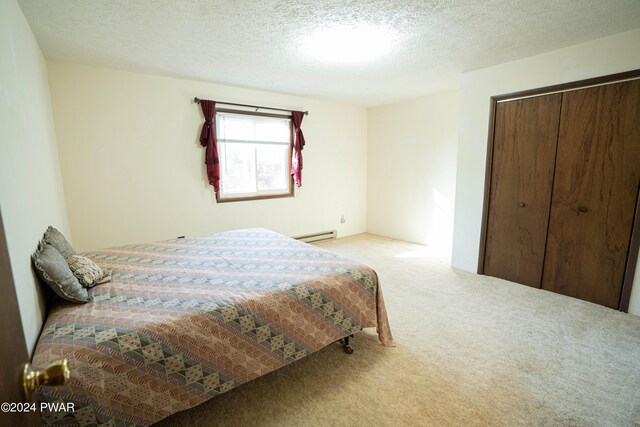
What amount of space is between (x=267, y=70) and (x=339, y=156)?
223cm

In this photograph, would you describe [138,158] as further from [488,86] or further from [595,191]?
[595,191]

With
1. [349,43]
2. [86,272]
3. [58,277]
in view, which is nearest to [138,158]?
[86,272]

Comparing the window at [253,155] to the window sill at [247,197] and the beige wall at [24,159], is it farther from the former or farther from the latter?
the beige wall at [24,159]

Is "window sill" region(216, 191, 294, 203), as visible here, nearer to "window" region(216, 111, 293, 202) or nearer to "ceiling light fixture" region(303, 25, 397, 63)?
"window" region(216, 111, 293, 202)

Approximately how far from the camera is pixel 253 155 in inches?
168

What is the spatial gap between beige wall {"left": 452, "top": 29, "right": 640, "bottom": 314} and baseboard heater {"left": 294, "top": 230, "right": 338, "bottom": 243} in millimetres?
2178

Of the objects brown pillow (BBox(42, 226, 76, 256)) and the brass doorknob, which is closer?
the brass doorknob

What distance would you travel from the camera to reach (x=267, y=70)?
3264 millimetres

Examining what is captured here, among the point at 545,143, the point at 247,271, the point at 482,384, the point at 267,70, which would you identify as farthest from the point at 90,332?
the point at 545,143

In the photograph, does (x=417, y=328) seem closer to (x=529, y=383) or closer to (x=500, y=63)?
(x=529, y=383)

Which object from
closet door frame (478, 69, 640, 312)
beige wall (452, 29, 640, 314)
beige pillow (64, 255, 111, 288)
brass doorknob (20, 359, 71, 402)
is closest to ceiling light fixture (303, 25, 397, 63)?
beige wall (452, 29, 640, 314)

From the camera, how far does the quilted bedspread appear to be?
120 cm

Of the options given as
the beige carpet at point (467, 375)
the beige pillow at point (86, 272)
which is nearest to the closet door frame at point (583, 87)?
the beige carpet at point (467, 375)

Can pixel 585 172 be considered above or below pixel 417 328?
above
